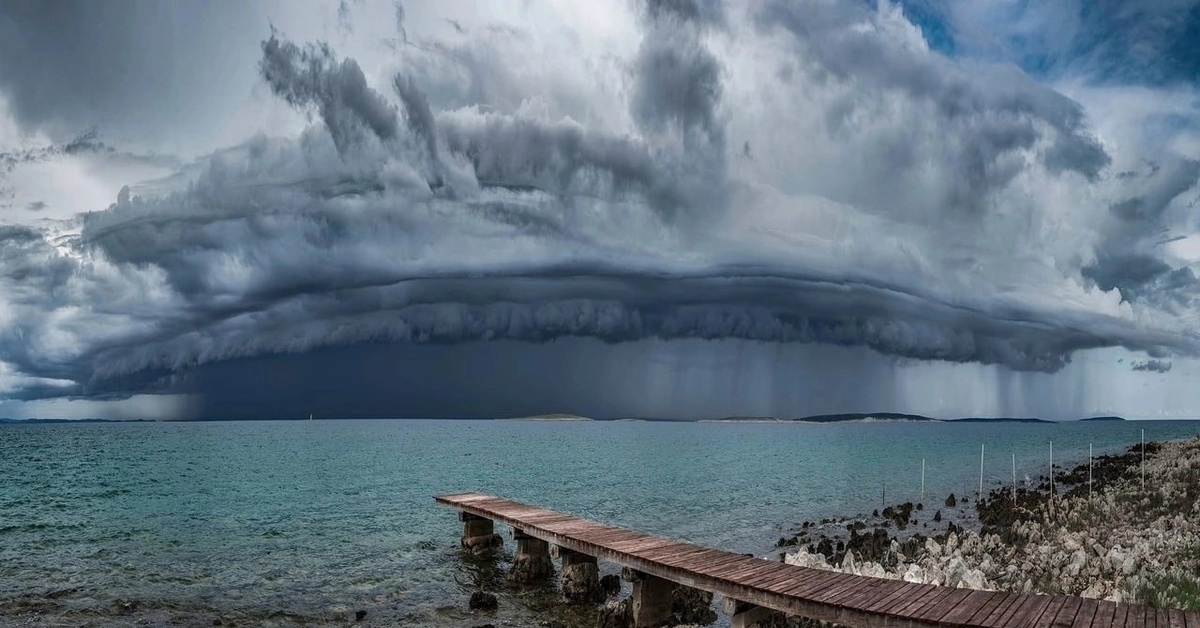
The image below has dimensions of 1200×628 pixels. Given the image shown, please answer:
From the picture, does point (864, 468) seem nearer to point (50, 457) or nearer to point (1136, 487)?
point (1136, 487)

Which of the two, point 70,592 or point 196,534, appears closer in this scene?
point 70,592

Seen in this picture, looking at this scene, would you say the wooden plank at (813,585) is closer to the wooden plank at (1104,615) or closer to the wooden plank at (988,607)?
the wooden plank at (988,607)

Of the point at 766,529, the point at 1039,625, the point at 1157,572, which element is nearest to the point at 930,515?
the point at 766,529

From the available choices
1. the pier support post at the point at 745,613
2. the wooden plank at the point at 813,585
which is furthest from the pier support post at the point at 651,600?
the wooden plank at the point at 813,585

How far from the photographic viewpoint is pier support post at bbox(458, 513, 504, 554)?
30891mm

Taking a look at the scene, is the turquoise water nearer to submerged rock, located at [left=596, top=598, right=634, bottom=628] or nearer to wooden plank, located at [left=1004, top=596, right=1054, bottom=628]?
submerged rock, located at [left=596, top=598, right=634, bottom=628]

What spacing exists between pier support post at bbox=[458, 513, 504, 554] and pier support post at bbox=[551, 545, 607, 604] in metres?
8.79

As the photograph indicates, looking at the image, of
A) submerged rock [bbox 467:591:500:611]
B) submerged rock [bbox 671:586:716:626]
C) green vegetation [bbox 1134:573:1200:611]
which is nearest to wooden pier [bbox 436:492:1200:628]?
submerged rock [bbox 671:586:716:626]

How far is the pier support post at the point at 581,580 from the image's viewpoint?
22484 mm

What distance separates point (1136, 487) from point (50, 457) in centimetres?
11812

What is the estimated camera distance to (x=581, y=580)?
74.3 feet

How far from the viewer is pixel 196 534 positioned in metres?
37.4

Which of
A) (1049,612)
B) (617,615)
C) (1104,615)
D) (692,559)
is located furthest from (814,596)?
(617,615)

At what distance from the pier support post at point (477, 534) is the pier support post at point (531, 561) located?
17.2 ft
